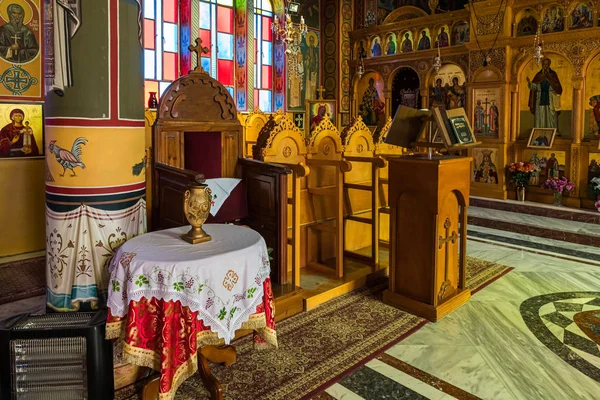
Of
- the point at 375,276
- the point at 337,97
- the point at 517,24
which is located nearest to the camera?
the point at 375,276

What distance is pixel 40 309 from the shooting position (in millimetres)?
3693

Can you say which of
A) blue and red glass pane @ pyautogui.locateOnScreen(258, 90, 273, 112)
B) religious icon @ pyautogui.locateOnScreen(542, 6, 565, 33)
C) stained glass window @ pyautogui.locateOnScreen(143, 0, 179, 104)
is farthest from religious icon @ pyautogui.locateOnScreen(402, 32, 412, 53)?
stained glass window @ pyautogui.locateOnScreen(143, 0, 179, 104)

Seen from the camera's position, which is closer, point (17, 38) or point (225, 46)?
point (17, 38)

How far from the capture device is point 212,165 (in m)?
4.24

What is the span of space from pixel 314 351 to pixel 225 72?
8191 millimetres

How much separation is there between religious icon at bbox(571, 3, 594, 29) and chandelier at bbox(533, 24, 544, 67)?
1.69 ft

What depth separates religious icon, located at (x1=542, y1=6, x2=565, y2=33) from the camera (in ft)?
26.7

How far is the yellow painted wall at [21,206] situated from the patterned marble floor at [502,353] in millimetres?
4282

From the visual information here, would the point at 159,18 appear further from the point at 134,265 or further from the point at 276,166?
the point at 134,265

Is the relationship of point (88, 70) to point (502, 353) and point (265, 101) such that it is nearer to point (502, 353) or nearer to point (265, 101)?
point (502, 353)

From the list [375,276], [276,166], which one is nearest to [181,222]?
[276,166]

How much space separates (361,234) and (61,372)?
11.9 ft

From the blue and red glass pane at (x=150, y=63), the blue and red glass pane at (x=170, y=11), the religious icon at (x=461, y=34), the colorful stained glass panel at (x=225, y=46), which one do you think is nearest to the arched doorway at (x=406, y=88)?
the religious icon at (x=461, y=34)

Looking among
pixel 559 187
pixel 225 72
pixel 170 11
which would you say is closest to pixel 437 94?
pixel 559 187
